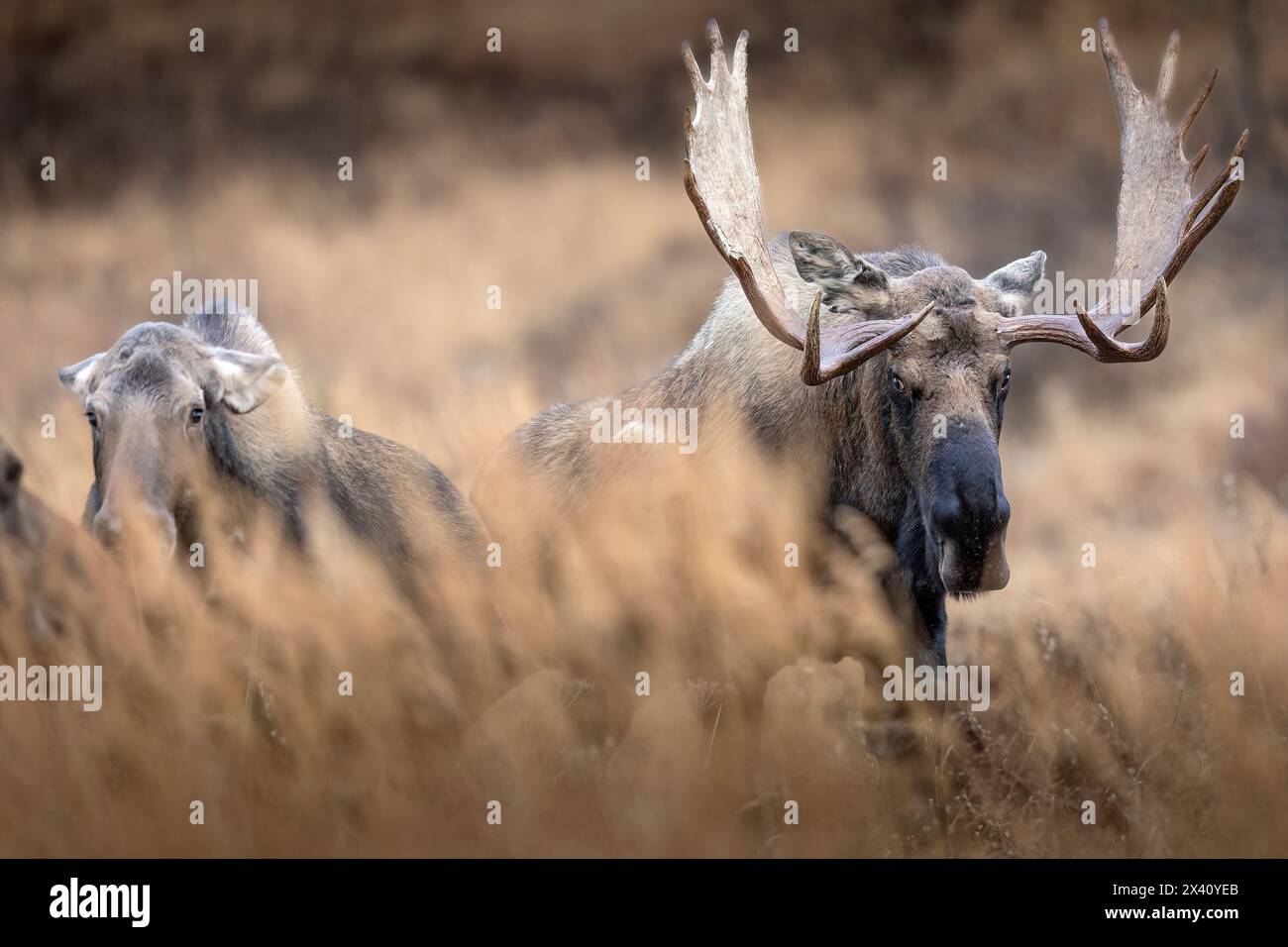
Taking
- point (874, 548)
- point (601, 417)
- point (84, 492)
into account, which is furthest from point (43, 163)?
point (874, 548)

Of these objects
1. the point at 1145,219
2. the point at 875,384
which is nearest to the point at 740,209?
the point at 875,384

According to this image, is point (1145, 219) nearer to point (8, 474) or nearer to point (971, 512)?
point (971, 512)

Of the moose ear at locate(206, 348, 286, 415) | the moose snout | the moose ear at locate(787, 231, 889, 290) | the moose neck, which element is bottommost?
the moose snout

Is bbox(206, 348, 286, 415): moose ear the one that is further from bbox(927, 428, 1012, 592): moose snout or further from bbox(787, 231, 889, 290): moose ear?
bbox(927, 428, 1012, 592): moose snout

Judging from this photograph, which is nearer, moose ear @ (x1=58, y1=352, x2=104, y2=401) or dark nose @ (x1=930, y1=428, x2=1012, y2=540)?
dark nose @ (x1=930, y1=428, x2=1012, y2=540)

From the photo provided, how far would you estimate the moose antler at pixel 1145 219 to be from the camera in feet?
19.4

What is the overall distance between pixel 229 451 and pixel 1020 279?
10.4 ft

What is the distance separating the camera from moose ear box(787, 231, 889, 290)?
6285mm

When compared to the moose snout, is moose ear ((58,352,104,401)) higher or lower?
higher

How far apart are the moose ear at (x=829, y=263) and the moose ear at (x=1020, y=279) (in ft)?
1.72

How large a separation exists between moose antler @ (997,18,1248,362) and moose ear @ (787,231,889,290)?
0.57 m

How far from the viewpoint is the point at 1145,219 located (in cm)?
649

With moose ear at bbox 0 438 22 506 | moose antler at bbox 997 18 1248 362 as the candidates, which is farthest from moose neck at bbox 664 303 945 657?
moose ear at bbox 0 438 22 506

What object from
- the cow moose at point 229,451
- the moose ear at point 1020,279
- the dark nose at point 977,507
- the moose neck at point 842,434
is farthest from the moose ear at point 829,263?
the cow moose at point 229,451
